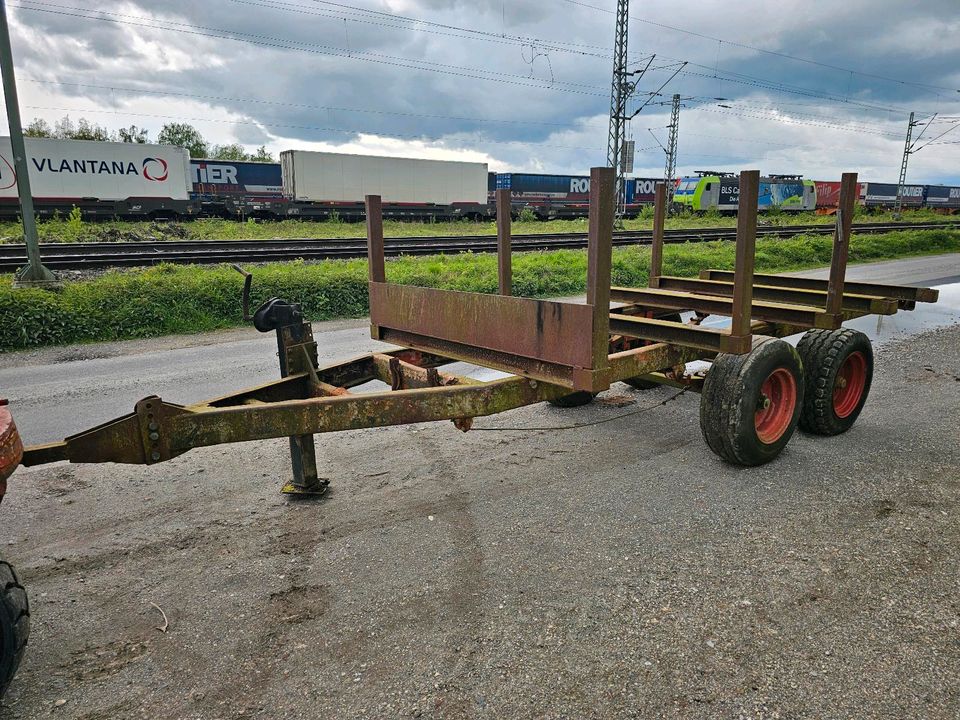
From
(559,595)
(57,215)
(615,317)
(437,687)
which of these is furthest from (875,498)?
(57,215)

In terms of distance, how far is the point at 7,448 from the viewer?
88.4 inches

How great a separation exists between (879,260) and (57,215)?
30551 mm

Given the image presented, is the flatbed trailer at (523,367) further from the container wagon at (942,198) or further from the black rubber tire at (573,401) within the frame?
the container wagon at (942,198)

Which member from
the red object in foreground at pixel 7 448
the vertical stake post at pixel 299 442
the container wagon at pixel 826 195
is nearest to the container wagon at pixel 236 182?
the vertical stake post at pixel 299 442

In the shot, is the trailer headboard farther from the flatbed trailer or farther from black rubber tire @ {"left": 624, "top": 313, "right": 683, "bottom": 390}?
black rubber tire @ {"left": 624, "top": 313, "right": 683, "bottom": 390}

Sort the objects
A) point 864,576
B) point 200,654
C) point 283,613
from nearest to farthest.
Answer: point 200,654 < point 283,613 < point 864,576

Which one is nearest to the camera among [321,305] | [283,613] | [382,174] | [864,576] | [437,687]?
[437,687]

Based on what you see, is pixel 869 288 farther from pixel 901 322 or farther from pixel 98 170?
pixel 98 170

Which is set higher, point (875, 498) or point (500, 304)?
point (500, 304)

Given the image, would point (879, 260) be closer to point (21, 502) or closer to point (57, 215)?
point (21, 502)

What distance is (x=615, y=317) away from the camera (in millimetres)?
4770

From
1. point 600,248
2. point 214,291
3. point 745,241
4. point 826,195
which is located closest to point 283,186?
point 214,291

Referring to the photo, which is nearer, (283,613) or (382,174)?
(283,613)

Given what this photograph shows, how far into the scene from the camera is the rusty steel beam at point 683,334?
13.4ft
